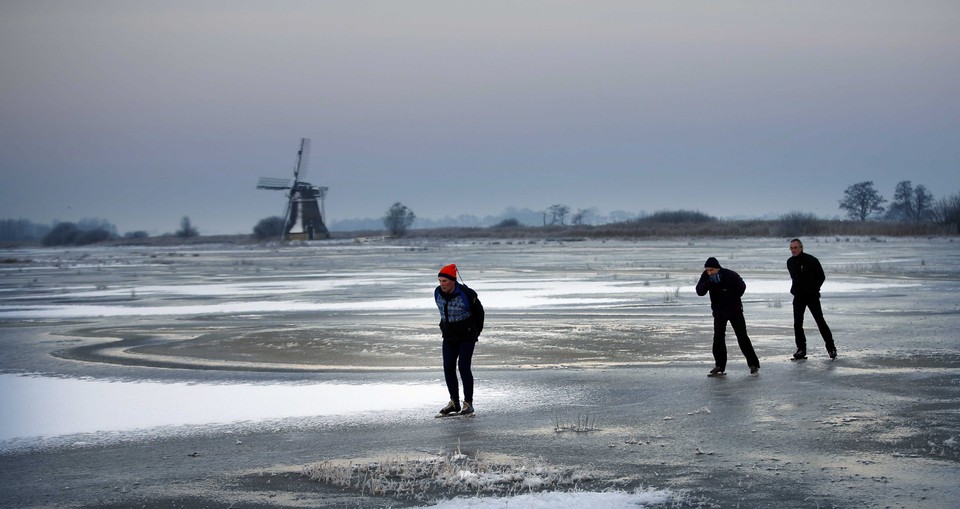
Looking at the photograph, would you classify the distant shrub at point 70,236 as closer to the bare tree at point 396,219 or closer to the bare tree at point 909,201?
the bare tree at point 396,219

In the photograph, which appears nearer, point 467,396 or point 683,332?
point 467,396

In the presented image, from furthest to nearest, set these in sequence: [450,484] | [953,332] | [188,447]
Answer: [953,332], [188,447], [450,484]

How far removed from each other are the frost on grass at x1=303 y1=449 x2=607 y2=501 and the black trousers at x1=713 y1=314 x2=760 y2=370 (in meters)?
5.15

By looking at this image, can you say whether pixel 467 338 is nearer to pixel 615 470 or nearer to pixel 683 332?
pixel 615 470

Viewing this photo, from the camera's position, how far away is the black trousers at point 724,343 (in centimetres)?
1263

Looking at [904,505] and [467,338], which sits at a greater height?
[467,338]

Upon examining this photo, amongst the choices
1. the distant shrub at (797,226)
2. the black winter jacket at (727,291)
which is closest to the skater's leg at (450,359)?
the black winter jacket at (727,291)

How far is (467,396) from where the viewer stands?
34.2 ft

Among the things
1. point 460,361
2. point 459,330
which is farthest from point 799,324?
point 459,330

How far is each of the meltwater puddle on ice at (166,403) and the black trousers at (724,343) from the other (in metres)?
3.68

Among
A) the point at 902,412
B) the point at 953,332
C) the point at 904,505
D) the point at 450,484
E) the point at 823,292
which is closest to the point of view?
the point at 904,505

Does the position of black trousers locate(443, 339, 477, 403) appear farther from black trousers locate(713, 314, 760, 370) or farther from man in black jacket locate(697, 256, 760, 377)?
man in black jacket locate(697, 256, 760, 377)

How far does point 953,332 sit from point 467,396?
35.0 feet

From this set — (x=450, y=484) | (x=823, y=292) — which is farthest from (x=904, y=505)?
(x=823, y=292)
